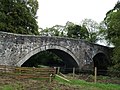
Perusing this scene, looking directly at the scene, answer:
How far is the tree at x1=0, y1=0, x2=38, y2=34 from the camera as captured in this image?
26508 mm

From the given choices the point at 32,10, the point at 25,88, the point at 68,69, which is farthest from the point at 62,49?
the point at 25,88

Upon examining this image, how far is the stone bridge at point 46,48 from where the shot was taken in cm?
1905

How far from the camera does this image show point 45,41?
21844mm

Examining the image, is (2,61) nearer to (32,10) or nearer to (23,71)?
(23,71)

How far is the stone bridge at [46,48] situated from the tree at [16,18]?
5412 mm

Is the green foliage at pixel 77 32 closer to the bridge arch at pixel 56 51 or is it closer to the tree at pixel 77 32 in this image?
the tree at pixel 77 32

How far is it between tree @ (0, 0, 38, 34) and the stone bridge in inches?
213

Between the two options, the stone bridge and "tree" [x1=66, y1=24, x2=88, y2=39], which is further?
"tree" [x1=66, y1=24, x2=88, y2=39]

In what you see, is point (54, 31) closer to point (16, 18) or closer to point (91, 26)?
point (91, 26)

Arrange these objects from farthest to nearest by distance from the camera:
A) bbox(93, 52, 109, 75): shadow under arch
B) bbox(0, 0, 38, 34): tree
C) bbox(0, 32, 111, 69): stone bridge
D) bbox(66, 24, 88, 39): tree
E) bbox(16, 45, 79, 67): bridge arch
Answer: bbox(66, 24, 88, 39): tree
bbox(93, 52, 109, 75): shadow under arch
bbox(0, 0, 38, 34): tree
bbox(16, 45, 79, 67): bridge arch
bbox(0, 32, 111, 69): stone bridge

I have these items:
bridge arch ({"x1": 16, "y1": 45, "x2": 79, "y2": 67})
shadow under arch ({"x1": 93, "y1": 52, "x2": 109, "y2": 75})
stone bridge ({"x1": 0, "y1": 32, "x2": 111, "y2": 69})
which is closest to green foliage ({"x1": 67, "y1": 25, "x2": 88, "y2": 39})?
shadow under arch ({"x1": 93, "y1": 52, "x2": 109, "y2": 75})

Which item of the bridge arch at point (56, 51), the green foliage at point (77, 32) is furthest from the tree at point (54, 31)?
the bridge arch at point (56, 51)

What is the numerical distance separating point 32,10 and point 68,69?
8711 mm

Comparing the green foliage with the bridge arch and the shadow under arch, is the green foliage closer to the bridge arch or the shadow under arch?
the shadow under arch
